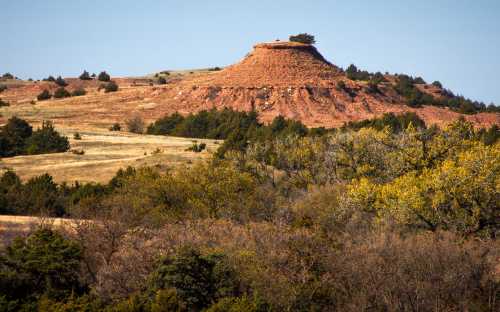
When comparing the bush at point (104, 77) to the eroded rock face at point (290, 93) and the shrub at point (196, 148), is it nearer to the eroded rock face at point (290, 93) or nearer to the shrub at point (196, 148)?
the eroded rock face at point (290, 93)

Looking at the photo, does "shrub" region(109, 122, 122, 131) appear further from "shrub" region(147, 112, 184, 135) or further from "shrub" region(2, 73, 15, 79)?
"shrub" region(2, 73, 15, 79)

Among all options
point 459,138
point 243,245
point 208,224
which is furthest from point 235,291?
point 459,138

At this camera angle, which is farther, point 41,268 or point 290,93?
point 290,93

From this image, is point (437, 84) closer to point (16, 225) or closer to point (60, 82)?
point (60, 82)

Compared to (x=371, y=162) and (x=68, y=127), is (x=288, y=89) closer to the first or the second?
(x=68, y=127)

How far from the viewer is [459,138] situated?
3484 cm

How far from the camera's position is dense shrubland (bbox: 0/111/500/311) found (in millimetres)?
22047

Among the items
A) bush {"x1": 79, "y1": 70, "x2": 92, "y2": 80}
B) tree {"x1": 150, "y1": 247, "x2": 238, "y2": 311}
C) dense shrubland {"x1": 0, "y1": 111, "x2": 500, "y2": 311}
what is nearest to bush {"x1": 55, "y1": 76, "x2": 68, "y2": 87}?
bush {"x1": 79, "y1": 70, "x2": 92, "y2": 80}

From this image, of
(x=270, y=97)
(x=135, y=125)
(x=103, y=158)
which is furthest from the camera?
(x=270, y=97)

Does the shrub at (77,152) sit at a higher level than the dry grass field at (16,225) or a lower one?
lower

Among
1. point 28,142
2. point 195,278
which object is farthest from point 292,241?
point 28,142

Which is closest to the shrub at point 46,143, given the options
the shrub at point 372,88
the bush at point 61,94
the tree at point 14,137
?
the tree at point 14,137

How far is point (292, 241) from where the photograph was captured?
82.8 ft

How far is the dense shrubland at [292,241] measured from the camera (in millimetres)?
22047
